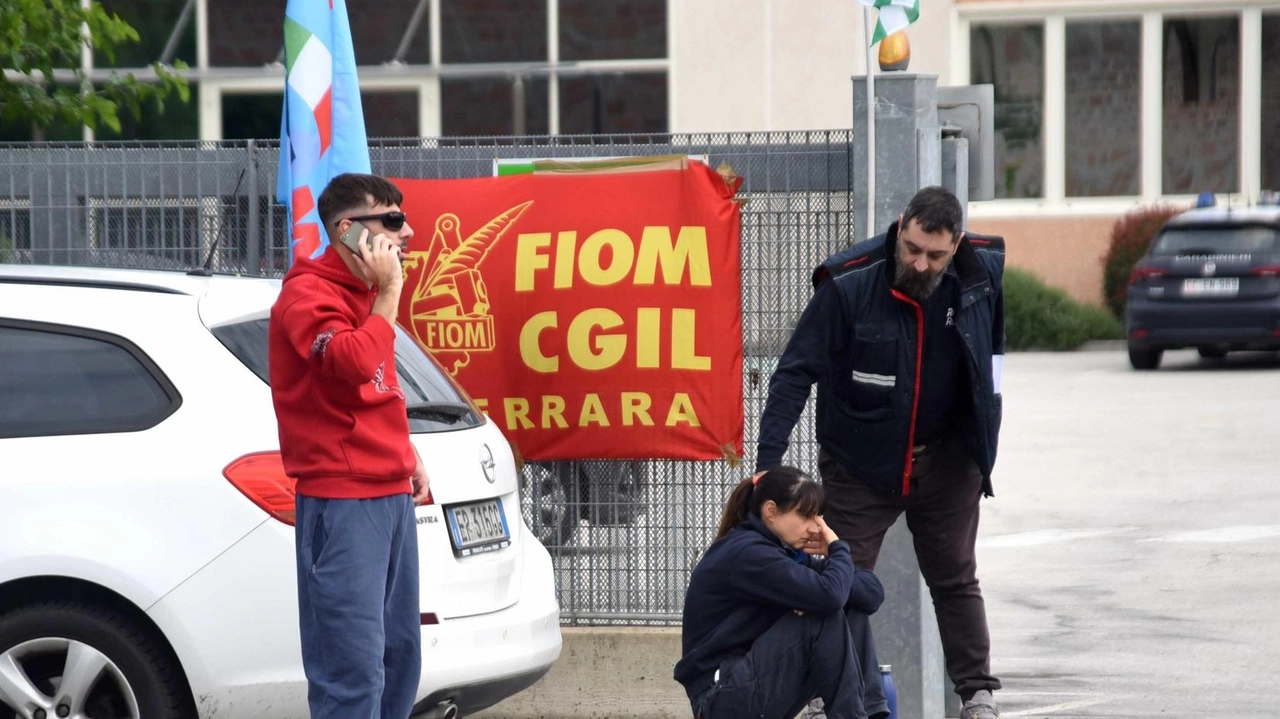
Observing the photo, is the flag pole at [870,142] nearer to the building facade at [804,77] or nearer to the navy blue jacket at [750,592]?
the navy blue jacket at [750,592]

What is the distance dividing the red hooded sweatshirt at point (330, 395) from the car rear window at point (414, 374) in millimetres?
730

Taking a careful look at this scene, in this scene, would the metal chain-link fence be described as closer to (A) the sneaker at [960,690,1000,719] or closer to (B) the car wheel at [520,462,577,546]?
(B) the car wheel at [520,462,577,546]

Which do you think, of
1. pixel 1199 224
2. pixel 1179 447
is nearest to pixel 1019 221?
pixel 1199 224

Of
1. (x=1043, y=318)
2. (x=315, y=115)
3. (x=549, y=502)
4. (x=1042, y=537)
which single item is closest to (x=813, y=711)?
(x=549, y=502)

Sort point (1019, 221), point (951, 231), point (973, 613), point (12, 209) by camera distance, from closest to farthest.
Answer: point (951, 231) → point (973, 613) → point (12, 209) → point (1019, 221)

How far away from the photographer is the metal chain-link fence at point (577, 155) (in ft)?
22.3

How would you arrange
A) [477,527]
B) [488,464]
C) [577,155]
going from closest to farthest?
[477,527]
[488,464]
[577,155]

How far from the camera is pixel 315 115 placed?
261 inches

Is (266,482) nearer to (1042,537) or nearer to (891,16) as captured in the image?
(891,16)

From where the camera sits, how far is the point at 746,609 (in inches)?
201

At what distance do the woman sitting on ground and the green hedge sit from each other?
59.7ft

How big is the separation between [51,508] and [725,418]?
2.57 m

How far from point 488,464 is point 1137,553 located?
214 inches

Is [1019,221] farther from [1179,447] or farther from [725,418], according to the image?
[725,418]
